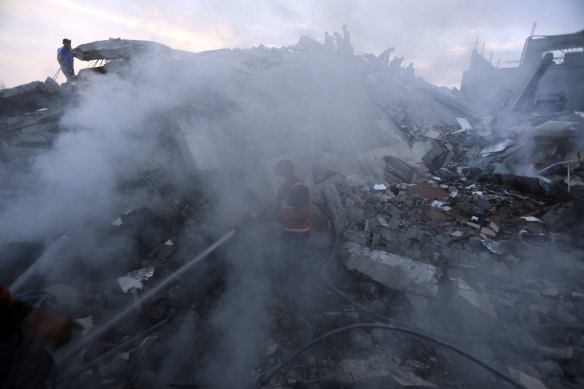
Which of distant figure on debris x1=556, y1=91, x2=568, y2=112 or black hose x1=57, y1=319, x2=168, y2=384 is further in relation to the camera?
distant figure on debris x1=556, y1=91, x2=568, y2=112

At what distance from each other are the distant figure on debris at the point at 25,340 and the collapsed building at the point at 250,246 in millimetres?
620

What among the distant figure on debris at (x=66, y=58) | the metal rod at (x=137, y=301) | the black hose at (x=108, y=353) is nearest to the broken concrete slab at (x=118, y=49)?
the distant figure on debris at (x=66, y=58)

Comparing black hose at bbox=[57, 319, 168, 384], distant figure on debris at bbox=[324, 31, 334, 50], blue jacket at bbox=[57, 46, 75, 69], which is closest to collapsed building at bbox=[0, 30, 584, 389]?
black hose at bbox=[57, 319, 168, 384]

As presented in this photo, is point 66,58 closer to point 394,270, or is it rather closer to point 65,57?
point 65,57

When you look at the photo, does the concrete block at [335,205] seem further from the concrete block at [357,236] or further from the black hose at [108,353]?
the black hose at [108,353]

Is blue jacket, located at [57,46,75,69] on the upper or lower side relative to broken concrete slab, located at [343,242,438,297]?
upper

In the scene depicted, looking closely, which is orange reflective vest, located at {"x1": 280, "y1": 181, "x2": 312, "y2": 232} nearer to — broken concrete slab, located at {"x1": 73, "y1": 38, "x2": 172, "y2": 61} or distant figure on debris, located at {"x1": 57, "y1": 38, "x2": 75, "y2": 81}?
broken concrete slab, located at {"x1": 73, "y1": 38, "x2": 172, "y2": 61}

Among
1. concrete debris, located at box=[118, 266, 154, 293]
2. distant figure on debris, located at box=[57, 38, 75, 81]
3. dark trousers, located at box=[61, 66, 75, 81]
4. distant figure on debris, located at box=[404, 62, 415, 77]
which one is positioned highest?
distant figure on debris, located at box=[404, 62, 415, 77]

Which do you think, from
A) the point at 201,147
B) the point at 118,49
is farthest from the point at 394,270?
the point at 118,49

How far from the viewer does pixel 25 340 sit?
1.56 m

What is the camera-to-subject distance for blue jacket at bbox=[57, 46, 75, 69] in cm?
624

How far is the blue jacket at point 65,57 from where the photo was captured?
20.5 ft

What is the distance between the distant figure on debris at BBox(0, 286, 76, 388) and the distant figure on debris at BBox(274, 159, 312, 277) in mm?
2424

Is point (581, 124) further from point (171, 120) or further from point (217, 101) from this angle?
point (171, 120)
